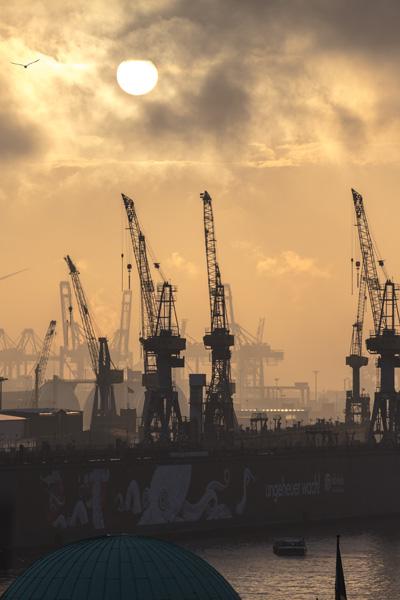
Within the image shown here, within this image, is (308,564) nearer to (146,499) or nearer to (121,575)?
(146,499)

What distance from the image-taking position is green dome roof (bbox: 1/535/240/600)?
2056 inches

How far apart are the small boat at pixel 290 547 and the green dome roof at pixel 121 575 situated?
88.0 m

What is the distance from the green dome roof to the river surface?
63133 millimetres

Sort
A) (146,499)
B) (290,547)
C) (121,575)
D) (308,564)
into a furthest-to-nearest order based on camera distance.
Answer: (146,499)
(290,547)
(308,564)
(121,575)

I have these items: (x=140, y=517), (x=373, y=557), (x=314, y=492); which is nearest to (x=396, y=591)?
(x=373, y=557)

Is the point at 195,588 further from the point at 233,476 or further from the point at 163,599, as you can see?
the point at 233,476

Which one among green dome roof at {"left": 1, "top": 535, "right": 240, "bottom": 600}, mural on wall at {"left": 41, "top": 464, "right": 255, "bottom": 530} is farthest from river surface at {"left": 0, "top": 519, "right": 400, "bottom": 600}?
green dome roof at {"left": 1, "top": 535, "right": 240, "bottom": 600}

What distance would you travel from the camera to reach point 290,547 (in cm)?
14262

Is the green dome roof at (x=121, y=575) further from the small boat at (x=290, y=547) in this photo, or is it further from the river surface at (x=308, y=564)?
the small boat at (x=290, y=547)

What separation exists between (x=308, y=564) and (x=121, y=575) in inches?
3394

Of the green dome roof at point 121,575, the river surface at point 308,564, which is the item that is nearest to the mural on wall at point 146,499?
the river surface at point 308,564

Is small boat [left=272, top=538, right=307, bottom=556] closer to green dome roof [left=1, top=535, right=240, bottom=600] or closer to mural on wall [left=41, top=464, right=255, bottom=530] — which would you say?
mural on wall [left=41, top=464, right=255, bottom=530]

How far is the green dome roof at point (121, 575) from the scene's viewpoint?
5222 centimetres

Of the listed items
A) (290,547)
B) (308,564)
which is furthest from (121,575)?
(290,547)
